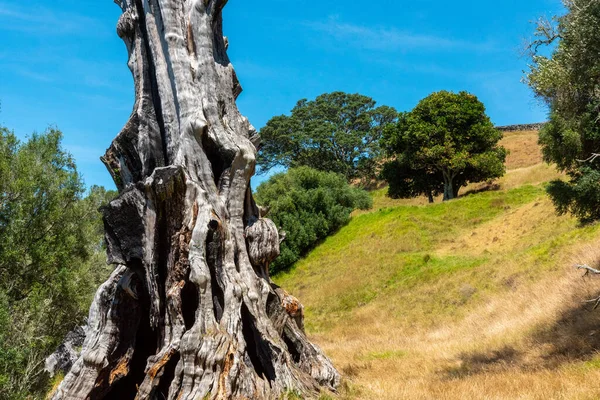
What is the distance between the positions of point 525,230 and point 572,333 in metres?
14.2

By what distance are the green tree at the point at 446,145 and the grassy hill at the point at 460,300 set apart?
516 cm

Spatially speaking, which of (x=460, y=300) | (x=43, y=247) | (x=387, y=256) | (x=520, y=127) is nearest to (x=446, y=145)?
(x=387, y=256)

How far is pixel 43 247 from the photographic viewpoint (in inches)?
635

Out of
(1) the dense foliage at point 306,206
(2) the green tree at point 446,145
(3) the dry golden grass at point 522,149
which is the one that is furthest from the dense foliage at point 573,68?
(3) the dry golden grass at point 522,149

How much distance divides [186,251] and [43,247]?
37.4 ft

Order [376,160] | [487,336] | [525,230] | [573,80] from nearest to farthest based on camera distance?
1. [573,80]
2. [487,336]
3. [525,230]
4. [376,160]

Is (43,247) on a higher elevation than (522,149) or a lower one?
lower

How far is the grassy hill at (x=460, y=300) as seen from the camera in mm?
8305

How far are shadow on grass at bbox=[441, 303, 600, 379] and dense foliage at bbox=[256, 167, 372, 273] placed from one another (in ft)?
63.1

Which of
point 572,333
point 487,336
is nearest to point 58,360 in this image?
point 487,336

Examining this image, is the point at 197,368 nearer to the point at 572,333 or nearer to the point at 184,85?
the point at 184,85

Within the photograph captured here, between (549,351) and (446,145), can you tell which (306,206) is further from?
(549,351)

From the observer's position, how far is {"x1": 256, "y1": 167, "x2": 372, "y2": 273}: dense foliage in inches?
1265

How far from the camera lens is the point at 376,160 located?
58.7 meters
